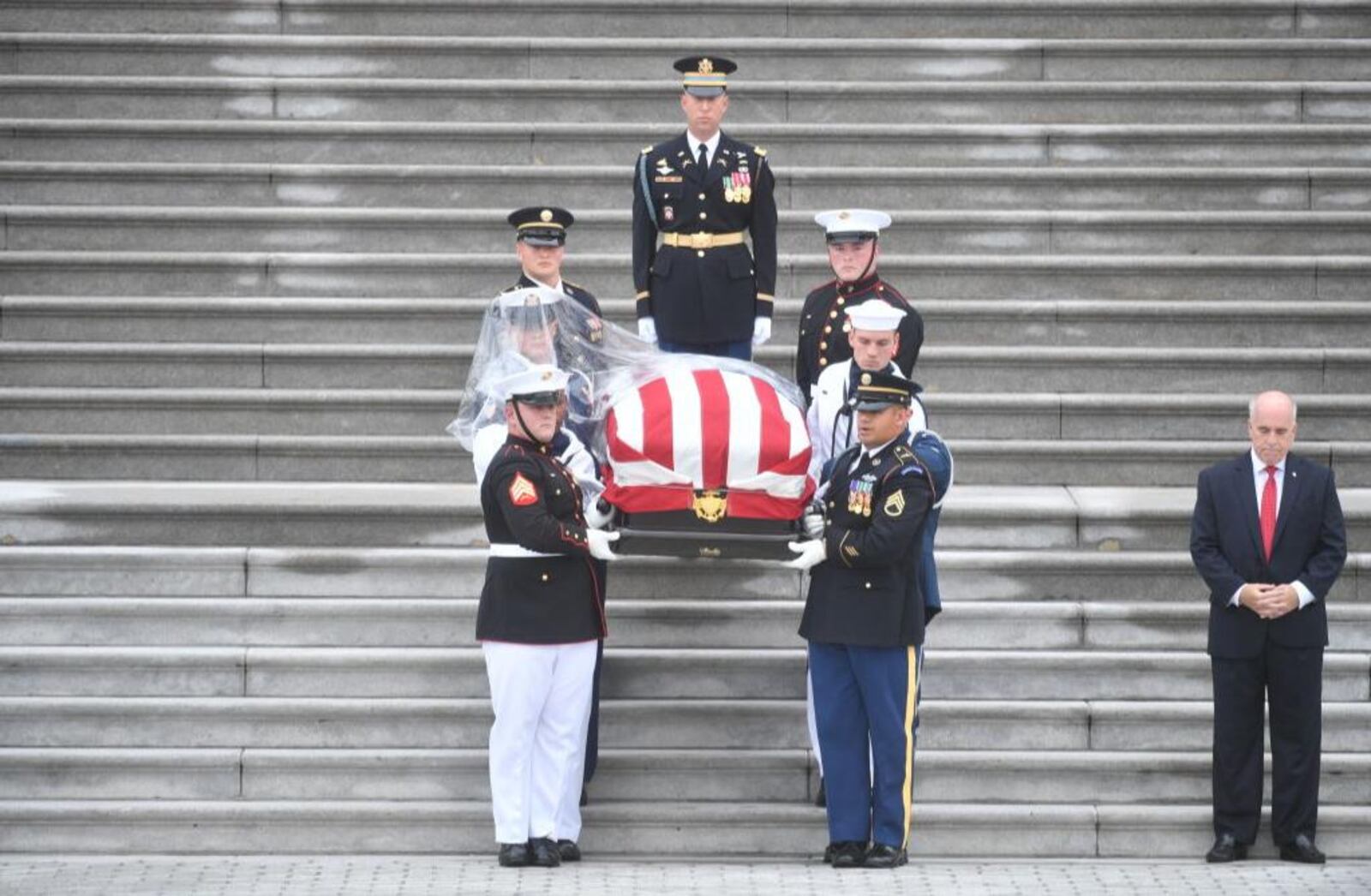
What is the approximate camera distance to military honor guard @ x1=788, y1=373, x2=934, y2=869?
29.3 feet

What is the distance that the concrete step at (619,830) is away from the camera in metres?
9.57

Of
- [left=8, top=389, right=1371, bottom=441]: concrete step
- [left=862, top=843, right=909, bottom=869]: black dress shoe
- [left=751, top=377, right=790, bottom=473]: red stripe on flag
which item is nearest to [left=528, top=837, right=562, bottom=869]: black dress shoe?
[left=862, top=843, right=909, bottom=869]: black dress shoe

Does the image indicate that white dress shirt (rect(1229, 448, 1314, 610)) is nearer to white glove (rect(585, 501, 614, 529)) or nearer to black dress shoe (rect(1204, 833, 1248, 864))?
black dress shoe (rect(1204, 833, 1248, 864))

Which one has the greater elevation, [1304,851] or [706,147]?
[706,147]

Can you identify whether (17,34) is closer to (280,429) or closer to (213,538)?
(280,429)

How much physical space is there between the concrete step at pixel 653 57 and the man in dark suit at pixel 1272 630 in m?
4.57

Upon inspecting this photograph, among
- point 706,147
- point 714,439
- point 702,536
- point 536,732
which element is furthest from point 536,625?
point 706,147

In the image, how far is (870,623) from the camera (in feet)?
29.5

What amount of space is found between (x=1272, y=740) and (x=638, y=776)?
99.5 inches

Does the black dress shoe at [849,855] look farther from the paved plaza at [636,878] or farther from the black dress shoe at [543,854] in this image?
the black dress shoe at [543,854]

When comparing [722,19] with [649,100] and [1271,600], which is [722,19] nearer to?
[649,100]

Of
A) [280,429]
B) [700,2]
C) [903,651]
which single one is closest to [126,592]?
[280,429]

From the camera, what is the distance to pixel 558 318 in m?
9.54

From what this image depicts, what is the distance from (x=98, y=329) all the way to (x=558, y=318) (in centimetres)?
379
